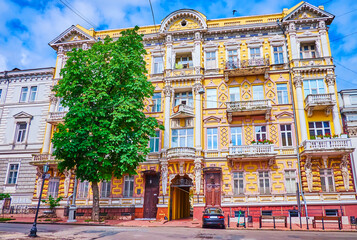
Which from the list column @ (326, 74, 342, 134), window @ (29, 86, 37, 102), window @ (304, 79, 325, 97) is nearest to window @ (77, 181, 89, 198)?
window @ (29, 86, 37, 102)

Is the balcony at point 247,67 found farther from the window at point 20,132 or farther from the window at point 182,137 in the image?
the window at point 20,132

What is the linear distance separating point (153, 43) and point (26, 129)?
1737 cm

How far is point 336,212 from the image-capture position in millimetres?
22344

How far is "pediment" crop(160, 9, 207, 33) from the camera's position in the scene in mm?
29823

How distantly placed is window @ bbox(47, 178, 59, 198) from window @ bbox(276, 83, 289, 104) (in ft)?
78.0

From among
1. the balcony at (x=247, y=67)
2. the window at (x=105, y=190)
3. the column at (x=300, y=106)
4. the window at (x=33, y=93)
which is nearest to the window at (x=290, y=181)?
the column at (x=300, y=106)

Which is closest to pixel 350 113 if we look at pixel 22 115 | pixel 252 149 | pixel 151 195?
pixel 252 149

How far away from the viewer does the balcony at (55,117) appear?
28672mm

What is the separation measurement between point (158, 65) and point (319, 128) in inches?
681

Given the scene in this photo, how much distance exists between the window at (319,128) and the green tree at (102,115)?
14.3 meters

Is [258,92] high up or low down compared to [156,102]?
up

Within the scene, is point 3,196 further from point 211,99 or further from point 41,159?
point 211,99

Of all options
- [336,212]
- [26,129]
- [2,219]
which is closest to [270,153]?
[336,212]

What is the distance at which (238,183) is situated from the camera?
81.5ft
